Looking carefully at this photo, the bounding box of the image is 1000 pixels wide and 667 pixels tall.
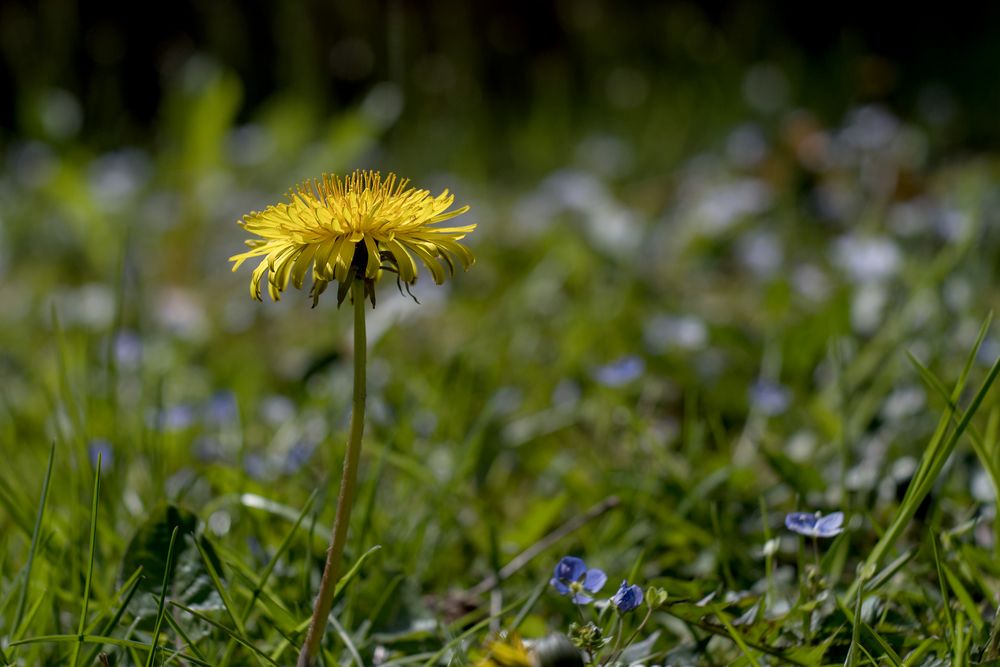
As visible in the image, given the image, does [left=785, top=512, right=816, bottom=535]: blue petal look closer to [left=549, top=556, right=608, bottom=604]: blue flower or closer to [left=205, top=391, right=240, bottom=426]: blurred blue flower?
[left=549, top=556, right=608, bottom=604]: blue flower

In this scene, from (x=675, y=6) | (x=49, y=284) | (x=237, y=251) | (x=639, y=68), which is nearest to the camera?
(x=49, y=284)

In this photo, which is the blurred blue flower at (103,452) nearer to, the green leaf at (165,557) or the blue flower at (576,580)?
the green leaf at (165,557)

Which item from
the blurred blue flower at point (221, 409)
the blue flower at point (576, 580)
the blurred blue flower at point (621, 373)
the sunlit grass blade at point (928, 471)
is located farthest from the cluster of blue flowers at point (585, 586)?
the blurred blue flower at point (221, 409)

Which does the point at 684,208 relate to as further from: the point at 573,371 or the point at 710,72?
the point at 710,72

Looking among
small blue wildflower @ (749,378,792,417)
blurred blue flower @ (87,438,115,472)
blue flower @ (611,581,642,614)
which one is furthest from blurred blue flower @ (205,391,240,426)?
blue flower @ (611,581,642,614)

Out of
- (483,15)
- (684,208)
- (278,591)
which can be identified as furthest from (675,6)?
(278,591)

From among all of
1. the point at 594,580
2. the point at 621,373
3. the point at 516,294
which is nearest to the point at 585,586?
the point at 594,580
